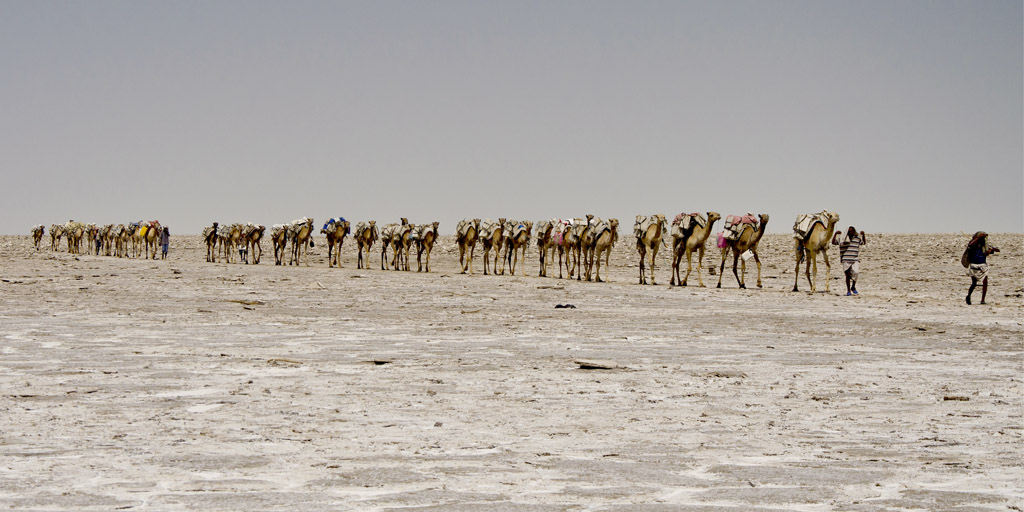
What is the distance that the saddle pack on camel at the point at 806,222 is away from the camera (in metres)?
29.1

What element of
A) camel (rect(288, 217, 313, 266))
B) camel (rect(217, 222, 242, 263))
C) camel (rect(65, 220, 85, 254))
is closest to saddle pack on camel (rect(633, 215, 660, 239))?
Answer: camel (rect(288, 217, 313, 266))

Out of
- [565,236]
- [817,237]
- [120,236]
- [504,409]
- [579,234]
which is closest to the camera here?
[504,409]

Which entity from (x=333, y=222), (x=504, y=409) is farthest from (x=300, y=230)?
(x=504, y=409)

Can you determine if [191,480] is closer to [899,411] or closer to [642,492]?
[642,492]

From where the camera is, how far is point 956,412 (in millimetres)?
9594

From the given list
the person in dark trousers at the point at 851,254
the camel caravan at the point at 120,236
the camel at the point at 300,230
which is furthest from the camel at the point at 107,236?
the person in dark trousers at the point at 851,254

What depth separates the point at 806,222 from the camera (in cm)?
2928

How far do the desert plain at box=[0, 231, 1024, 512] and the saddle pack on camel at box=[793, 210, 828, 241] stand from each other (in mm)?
8135

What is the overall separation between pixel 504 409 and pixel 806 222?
70.6 feet

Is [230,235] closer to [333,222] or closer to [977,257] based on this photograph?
[333,222]

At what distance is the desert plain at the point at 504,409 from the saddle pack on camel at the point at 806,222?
8135mm

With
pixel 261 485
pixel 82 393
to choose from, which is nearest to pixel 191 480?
pixel 261 485

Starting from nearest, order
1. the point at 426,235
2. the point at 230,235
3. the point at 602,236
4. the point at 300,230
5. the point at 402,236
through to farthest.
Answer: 1. the point at 602,236
2. the point at 426,235
3. the point at 402,236
4. the point at 300,230
5. the point at 230,235

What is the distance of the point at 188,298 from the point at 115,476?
17.6 metres
